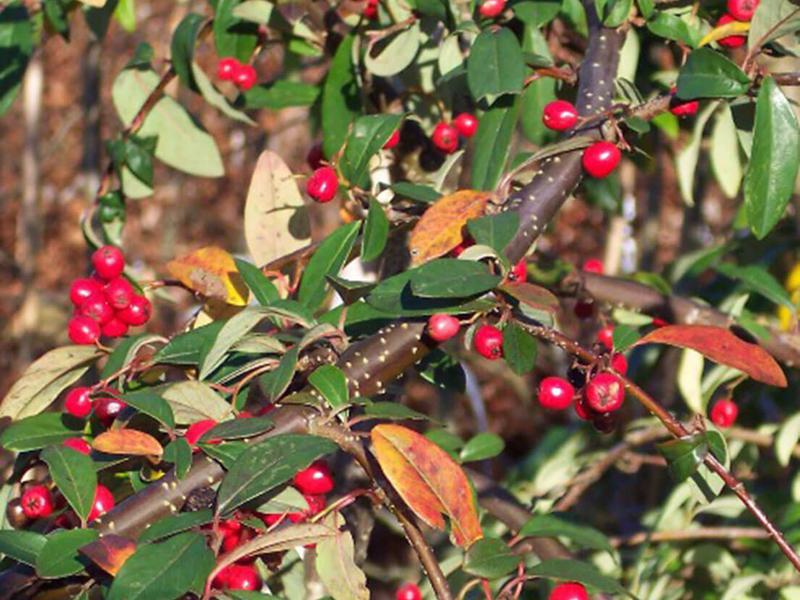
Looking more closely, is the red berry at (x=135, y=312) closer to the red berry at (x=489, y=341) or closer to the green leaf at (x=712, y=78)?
the red berry at (x=489, y=341)

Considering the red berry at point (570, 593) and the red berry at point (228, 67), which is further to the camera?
the red berry at point (228, 67)

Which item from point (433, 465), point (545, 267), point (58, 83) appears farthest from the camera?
point (58, 83)

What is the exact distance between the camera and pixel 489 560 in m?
0.95

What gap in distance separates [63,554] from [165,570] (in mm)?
88

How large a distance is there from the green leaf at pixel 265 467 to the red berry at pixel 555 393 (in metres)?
0.22

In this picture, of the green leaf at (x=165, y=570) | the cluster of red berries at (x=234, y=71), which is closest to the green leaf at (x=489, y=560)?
the green leaf at (x=165, y=570)

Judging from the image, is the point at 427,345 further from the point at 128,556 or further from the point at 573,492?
the point at 573,492

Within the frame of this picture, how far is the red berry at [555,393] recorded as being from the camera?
1002 mm

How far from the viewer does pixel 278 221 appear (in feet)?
4.05

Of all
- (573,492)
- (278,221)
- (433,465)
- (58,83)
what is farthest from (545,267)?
(58,83)

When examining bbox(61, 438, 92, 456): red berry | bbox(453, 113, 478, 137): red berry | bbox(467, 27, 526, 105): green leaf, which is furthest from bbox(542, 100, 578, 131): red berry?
bbox(61, 438, 92, 456): red berry

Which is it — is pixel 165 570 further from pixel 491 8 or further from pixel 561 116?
pixel 491 8

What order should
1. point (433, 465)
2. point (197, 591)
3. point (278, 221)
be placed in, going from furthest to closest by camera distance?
point (278, 221), point (433, 465), point (197, 591)

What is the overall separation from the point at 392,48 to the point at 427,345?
0.46 m
